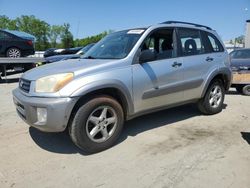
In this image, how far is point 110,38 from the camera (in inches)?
225

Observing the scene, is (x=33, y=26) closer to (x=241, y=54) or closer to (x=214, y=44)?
(x=241, y=54)

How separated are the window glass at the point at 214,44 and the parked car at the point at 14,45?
10.0 m

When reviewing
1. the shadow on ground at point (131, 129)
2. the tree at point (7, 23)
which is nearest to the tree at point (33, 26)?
the tree at point (7, 23)

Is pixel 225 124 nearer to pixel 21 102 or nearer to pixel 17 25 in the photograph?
pixel 21 102

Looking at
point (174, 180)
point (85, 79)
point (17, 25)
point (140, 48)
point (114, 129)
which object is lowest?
point (174, 180)

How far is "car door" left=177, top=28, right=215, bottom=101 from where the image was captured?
5625 millimetres

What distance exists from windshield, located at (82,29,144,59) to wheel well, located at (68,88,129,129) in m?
0.59

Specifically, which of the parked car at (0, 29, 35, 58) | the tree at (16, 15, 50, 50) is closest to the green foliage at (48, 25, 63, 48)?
the tree at (16, 15, 50, 50)

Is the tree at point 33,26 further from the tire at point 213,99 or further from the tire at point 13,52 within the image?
the tire at point 213,99

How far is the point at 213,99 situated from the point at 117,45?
252cm

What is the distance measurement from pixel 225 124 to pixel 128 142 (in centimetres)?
210

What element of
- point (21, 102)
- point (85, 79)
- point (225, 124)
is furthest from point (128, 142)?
point (225, 124)

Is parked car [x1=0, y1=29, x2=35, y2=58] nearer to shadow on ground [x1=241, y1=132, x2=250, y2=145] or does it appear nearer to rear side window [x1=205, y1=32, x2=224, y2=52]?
rear side window [x1=205, y1=32, x2=224, y2=52]

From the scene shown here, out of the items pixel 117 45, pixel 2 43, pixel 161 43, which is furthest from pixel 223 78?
pixel 2 43
